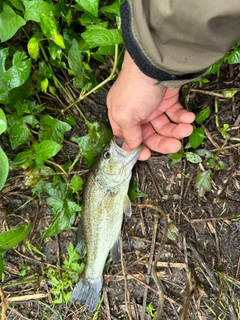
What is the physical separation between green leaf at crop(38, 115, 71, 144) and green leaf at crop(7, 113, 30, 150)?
110mm

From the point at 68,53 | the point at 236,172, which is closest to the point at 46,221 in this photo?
the point at 68,53

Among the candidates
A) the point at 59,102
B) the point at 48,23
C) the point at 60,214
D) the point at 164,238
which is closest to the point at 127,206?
the point at 164,238

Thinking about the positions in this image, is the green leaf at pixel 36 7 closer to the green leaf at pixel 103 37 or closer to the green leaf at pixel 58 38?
the green leaf at pixel 58 38

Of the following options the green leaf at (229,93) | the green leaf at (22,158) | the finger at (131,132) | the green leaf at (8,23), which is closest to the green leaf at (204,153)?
the green leaf at (229,93)

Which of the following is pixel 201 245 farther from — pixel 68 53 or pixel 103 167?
pixel 68 53

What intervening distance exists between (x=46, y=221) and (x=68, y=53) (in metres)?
1.31

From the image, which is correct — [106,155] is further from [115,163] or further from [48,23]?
[48,23]

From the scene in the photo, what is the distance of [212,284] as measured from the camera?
2717mm

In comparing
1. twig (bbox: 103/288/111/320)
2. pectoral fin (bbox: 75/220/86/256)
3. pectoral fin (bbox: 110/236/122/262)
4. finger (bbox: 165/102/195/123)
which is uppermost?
finger (bbox: 165/102/195/123)

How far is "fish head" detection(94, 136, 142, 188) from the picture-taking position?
2.46 metres

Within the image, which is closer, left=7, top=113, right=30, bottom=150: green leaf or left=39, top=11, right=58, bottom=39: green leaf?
left=39, top=11, right=58, bottom=39: green leaf

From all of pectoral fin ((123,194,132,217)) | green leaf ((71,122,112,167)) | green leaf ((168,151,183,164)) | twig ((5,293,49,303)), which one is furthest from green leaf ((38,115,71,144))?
twig ((5,293,49,303))

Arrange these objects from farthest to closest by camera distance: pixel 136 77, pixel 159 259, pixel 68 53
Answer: pixel 159 259, pixel 68 53, pixel 136 77

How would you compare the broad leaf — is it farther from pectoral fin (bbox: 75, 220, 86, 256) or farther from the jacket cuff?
the jacket cuff
